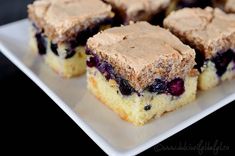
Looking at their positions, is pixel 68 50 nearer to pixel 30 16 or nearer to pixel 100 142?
pixel 30 16

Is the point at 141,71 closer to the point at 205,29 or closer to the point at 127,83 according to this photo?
the point at 127,83

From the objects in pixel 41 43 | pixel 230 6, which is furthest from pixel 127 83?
pixel 230 6

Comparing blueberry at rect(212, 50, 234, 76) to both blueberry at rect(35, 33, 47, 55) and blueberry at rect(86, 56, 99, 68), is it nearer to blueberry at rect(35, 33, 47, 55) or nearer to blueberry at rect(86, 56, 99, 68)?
blueberry at rect(86, 56, 99, 68)

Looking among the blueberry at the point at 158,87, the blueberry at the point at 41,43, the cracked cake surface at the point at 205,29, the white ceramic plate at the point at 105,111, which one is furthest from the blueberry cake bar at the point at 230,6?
the blueberry at the point at 41,43

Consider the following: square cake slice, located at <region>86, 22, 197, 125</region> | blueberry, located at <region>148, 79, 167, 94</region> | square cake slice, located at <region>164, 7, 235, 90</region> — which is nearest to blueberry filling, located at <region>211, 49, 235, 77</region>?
square cake slice, located at <region>164, 7, 235, 90</region>

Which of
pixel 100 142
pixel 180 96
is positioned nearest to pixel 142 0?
pixel 180 96

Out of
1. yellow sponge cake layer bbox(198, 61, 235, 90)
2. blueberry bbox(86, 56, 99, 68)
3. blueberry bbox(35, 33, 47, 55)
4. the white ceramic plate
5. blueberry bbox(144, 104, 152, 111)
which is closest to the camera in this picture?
the white ceramic plate
